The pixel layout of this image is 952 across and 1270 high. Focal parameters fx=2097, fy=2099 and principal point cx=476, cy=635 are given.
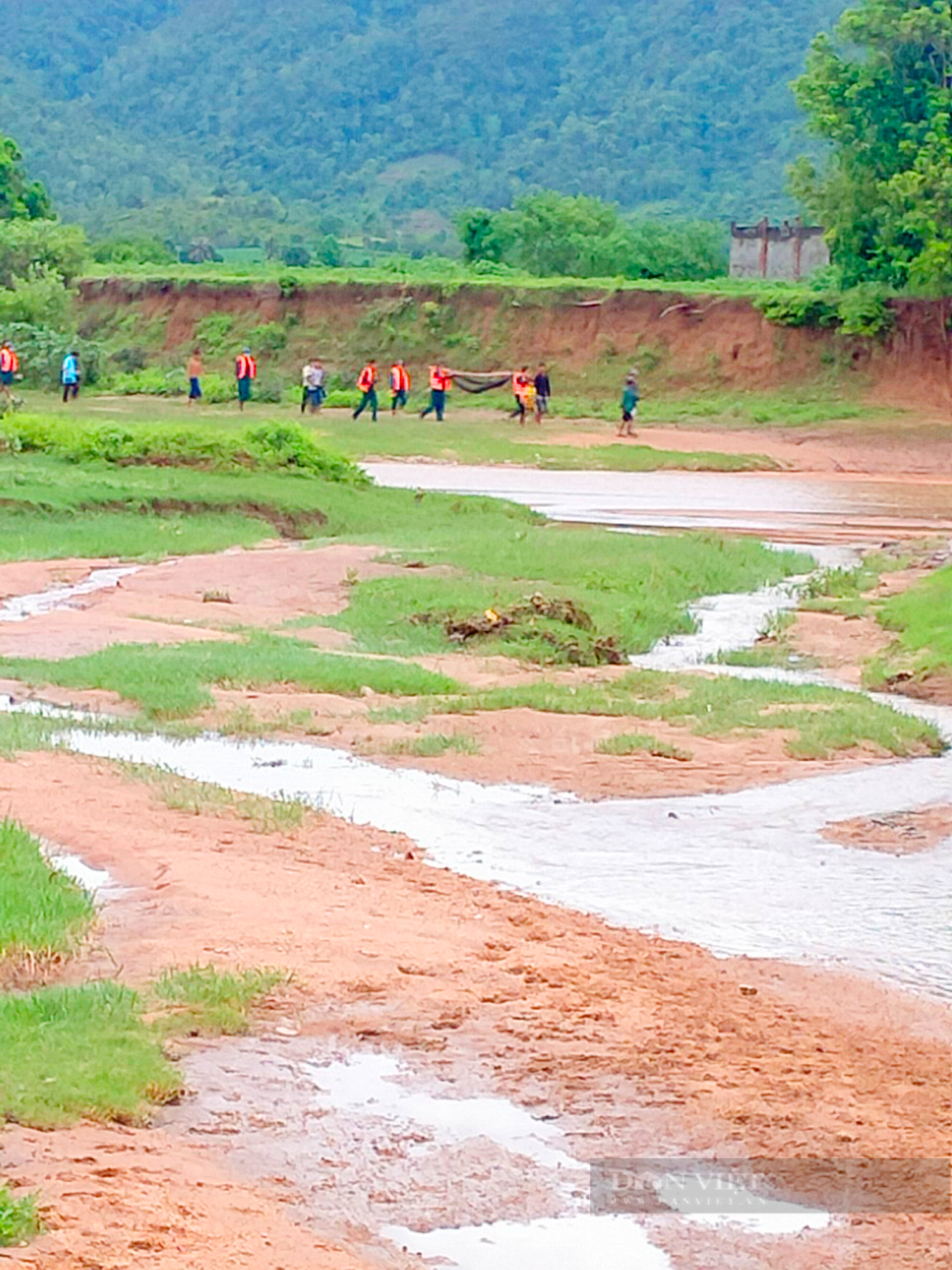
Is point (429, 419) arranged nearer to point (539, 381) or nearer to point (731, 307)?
point (539, 381)

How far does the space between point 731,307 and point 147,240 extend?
35111 mm

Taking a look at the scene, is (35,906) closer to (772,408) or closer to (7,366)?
(7,366)

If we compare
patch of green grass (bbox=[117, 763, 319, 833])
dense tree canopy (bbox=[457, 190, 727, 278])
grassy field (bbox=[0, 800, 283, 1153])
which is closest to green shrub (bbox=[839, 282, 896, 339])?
dense tree canopy (bbox=[457, 190, 727, 278])

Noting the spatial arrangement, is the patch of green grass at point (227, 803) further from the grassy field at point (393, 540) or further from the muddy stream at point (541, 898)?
the grassy field at point (393, 540)

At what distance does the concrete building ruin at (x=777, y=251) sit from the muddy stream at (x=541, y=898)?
50.2 meters

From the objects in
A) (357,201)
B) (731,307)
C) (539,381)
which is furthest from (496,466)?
(357,201)

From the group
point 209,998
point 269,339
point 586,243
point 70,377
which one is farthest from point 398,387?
point 209,998

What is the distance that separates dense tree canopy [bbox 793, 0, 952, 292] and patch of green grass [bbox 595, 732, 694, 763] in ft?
100

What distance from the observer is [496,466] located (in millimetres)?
38156

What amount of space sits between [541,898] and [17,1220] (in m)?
5.30

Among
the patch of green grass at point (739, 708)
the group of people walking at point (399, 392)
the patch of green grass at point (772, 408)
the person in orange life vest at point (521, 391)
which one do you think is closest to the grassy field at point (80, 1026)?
the patch of green grass at point (739, 708)

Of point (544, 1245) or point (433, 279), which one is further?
point (433, 279)

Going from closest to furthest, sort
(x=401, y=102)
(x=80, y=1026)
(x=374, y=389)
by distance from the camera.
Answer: (x=80, y=1026) < (x=374, y=389) < (x=401, y=102)

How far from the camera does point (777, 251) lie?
69.7m
